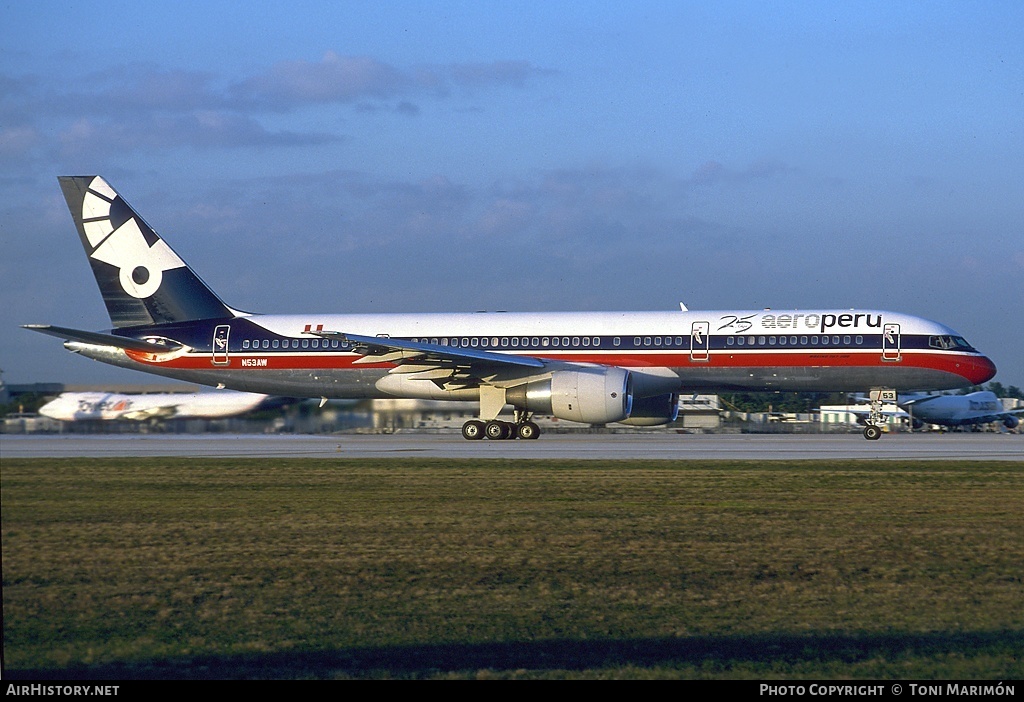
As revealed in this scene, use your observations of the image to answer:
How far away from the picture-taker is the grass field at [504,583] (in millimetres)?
7223

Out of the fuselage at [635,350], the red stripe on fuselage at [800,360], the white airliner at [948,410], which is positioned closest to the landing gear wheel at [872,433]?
the fuselage at [635,350]

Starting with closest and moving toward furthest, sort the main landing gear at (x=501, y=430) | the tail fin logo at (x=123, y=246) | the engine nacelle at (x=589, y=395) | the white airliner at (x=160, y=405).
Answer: the engine nacelle at (x=589, y=395) → the white airliner at (x=160, y=405) → the main landing gear at (x=501, y=430) → the tail fin logo at (x=123, y=246)

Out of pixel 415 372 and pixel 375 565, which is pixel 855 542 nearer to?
pixel 375 565

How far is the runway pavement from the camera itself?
25.4 metres

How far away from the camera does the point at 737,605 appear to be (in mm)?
8828

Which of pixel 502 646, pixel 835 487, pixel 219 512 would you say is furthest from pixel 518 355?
pixel 502 646

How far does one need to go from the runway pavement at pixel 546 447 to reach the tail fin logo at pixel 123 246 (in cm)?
535

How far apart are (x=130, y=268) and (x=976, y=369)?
27767 mm

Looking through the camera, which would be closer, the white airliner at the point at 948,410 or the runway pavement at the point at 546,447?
the runway pavement at the point at 546,447

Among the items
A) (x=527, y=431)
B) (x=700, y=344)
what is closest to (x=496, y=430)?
(x=527, y=431)

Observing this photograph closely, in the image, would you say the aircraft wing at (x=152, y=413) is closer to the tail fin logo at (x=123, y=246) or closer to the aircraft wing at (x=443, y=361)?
the aircraft wing at (x=443, y=361)

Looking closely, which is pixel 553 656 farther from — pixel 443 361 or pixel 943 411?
pixel 943 411

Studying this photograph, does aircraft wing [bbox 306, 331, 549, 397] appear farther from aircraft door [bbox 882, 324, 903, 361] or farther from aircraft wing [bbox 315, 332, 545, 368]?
aircraft door [bbox 882, 324, 903, 361]

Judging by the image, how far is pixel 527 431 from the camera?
109 feet
